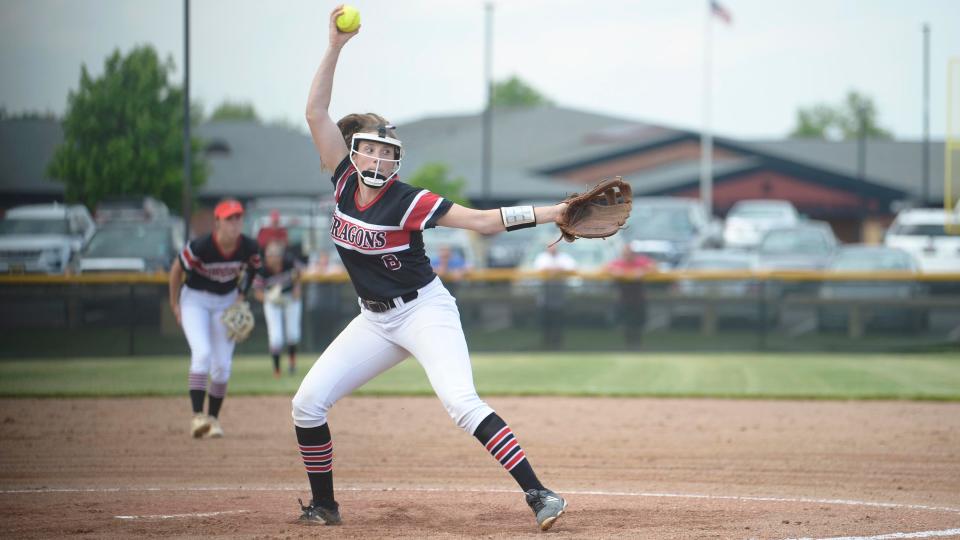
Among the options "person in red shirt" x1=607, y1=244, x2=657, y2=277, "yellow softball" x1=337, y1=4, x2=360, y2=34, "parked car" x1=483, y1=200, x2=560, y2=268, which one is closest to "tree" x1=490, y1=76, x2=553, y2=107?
"parked car" x1=483, y1=200, x2=560, y2=268

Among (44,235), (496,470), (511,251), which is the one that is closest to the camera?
(496,470)

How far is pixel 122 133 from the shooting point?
22.5 meters

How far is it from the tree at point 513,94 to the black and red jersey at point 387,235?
8103 centimetres

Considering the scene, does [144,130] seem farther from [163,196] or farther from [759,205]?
[759,205]

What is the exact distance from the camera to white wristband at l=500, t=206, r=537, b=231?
20.1 feet

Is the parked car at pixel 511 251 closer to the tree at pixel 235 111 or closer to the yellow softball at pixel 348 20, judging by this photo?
the yellow softball at pixel 348 20

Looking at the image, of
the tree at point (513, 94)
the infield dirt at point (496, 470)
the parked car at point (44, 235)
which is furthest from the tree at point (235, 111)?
the infield dirt at point (496, 470)

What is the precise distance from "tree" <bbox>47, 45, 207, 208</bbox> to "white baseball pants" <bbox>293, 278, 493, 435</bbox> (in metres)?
15.0

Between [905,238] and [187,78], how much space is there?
16973mm

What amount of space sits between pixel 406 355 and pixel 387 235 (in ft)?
2.52

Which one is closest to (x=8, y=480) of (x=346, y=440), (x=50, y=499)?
(x=50, y=499)

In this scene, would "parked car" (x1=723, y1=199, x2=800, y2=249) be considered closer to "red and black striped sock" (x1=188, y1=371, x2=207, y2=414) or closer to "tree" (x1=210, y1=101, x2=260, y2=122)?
"red and black striped sock" (x1=188, y1=371, x2=207, y2=414)

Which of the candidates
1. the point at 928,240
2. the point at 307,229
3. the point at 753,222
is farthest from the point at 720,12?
the point at 307,229

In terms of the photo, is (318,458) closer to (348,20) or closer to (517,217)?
(517,217)
